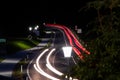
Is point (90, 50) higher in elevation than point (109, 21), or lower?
lower

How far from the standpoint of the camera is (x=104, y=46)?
7047 millimetres

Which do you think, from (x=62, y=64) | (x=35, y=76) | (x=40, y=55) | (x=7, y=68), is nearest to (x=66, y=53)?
(x=35, y=76)

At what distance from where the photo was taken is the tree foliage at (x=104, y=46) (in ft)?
22.3

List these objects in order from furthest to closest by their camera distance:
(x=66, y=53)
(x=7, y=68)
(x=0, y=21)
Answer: (x=0, y=21) < (x=7, y=68) < (x=66, y=53)

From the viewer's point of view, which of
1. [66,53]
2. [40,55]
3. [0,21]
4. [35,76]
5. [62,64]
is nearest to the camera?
[66,53]

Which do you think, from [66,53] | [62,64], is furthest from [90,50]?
[62,64]

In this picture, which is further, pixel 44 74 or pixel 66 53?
pixel 44 74

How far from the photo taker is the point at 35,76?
4162cm

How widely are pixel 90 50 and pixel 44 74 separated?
36.1 metres

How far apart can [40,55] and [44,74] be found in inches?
788

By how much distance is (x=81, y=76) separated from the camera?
7.15m

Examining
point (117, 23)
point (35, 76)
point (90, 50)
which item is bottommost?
point (35, 76)

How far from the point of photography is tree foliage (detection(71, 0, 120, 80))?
6805mm

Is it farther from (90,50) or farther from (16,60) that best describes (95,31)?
(16,60)
